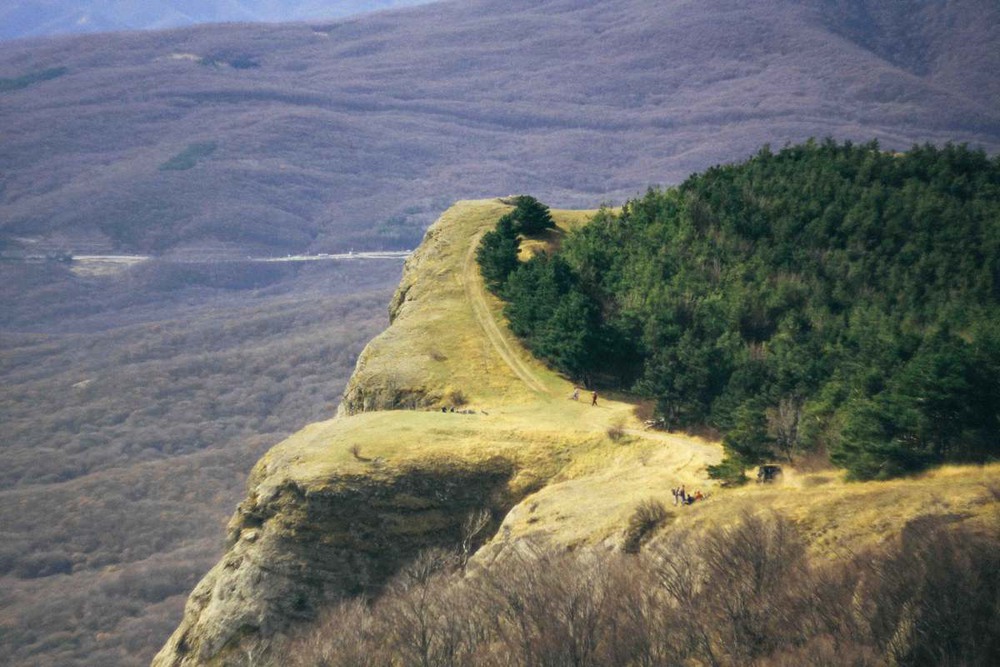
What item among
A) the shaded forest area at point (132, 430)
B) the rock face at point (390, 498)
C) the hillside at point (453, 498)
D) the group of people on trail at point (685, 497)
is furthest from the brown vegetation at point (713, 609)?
the shaded forest area at point (132, 430)

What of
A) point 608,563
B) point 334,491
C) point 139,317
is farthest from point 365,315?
point 608,563

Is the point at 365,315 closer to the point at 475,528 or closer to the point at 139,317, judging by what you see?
the point at 139,317

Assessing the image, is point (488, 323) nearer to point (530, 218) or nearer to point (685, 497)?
point (530, 218)

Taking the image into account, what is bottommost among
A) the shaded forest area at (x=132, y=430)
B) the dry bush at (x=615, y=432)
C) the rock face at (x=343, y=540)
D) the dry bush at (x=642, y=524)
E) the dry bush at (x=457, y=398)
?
the shaded forest area at (x=132, y=430)

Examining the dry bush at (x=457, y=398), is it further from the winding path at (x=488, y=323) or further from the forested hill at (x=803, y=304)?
the forested hill at (x=803, y=304)

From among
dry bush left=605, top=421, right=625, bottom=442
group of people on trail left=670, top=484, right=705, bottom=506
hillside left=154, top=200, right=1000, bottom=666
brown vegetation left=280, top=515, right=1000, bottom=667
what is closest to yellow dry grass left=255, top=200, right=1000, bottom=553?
hillside left=154, top=200, right=1000, bottom=666

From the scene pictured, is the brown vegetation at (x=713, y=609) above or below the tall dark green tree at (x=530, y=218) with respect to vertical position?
below

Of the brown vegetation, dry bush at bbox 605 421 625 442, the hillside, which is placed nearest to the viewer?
the brown vegetation

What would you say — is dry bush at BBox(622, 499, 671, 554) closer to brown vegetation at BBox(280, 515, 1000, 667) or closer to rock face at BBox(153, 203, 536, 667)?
brown vegetation at BBox(280, 515, 1000, 667)
